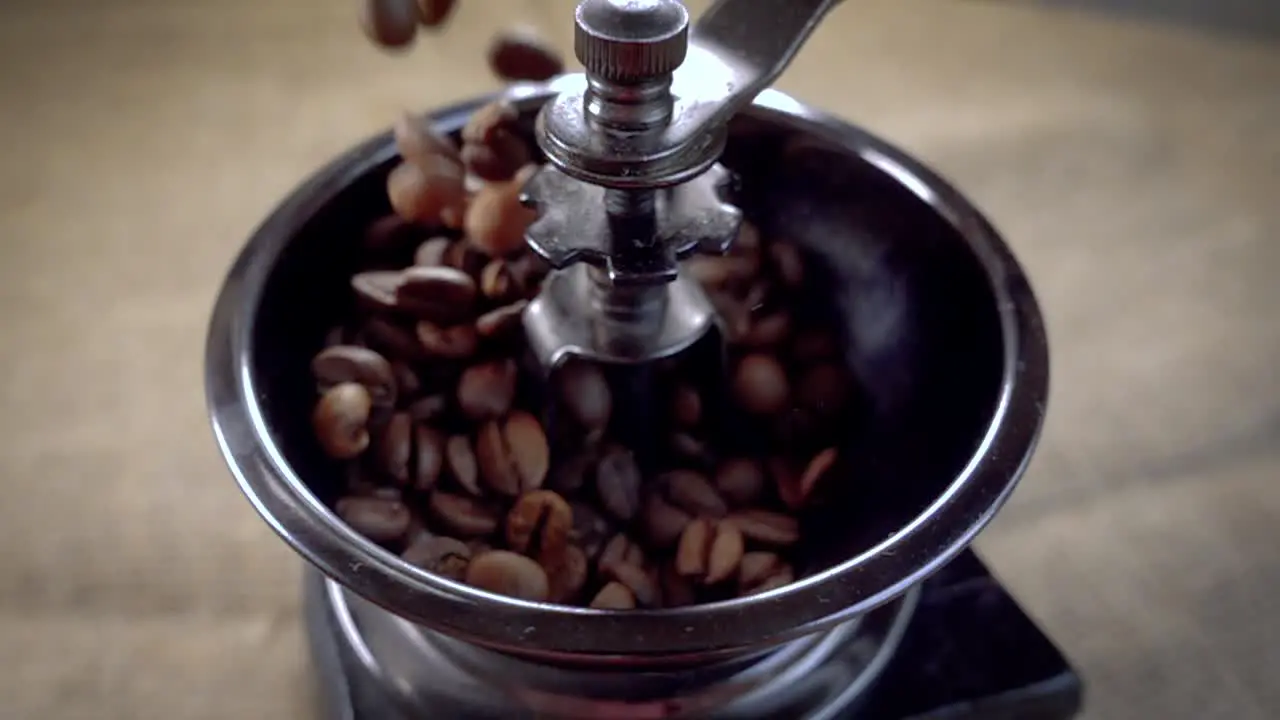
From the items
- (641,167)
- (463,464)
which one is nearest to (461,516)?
(463,464)

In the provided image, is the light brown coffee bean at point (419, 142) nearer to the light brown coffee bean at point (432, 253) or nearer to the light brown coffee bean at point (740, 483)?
the light brown coffee bean at point (432, 253)

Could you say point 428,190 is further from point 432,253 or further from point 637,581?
point 637,581

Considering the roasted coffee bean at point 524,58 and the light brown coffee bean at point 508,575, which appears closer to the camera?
the light brown coffee bean at point 508,575

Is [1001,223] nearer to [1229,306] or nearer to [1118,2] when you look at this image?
[1229,306]

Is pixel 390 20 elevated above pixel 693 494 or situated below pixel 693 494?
above

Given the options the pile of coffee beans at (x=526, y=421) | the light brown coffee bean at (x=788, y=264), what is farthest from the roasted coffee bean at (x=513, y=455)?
the light brown coffee bean at (x=788, y=264)

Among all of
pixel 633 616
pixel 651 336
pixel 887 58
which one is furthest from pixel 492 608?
pixel 887 58
